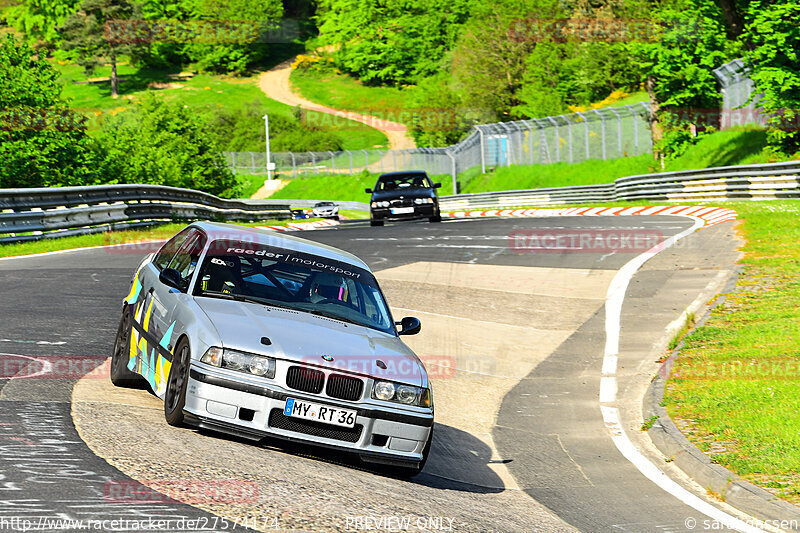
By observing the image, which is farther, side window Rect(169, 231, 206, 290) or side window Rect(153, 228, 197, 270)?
side window Rect(153, 228, 197, 270)

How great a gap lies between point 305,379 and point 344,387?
11.1 inches

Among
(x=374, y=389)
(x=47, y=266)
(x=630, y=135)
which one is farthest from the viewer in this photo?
(x=630, y=135)

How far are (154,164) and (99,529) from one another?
43568 millimetres

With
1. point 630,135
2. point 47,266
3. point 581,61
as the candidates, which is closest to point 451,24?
point 581,61

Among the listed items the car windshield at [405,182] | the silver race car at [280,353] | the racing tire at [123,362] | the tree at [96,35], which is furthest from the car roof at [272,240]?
the tree at [96,35]

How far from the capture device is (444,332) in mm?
13445

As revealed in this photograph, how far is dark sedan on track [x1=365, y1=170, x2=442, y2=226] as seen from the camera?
30.8 metres

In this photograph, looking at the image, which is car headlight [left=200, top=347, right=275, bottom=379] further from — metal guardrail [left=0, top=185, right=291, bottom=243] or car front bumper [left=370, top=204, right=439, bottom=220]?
car front bumper [left=370, top=204, right=439, bottom=220]

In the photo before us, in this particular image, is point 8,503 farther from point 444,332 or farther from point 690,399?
point 444,332

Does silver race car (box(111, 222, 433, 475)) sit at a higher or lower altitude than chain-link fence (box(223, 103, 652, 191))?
higher

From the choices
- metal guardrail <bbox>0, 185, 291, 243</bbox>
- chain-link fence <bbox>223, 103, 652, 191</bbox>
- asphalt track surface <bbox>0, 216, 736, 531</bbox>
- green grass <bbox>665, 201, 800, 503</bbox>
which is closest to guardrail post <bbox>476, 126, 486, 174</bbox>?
chain-link fence <bbox>223, 103, 652, 191</bbox>

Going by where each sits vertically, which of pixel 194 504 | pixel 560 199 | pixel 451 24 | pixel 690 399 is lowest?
pixel 560 199

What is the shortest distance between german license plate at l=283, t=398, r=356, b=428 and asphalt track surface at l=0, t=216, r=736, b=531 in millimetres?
332

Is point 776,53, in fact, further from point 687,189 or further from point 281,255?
point 281,255
